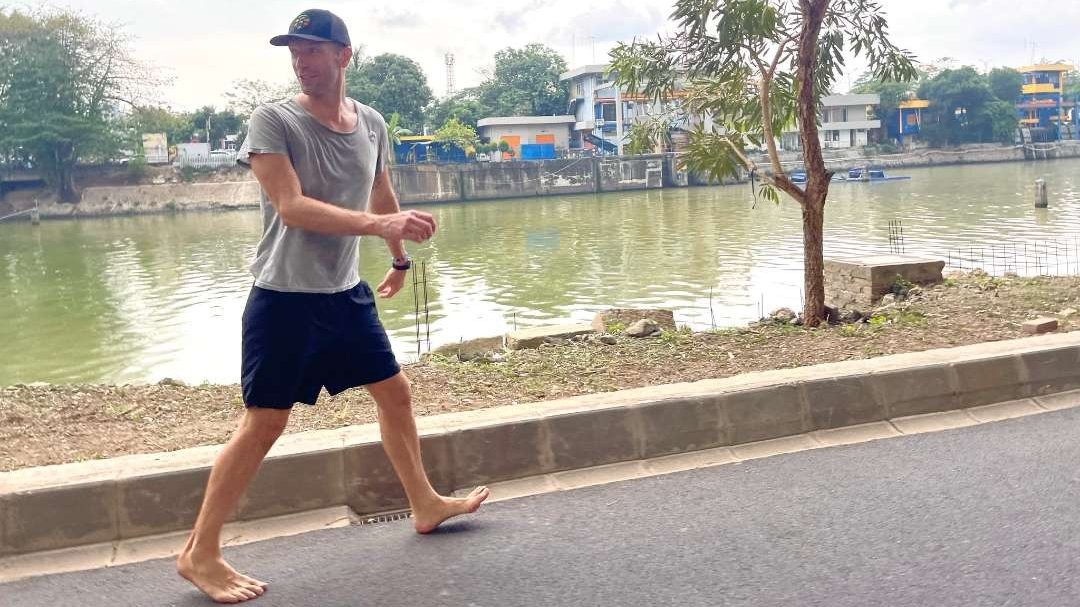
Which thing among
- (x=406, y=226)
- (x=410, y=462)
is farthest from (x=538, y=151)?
(x=406, y=226)

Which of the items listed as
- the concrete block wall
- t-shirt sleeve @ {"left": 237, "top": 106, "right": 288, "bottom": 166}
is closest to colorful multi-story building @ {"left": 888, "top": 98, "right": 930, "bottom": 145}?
the concrete block wall

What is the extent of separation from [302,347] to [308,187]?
18.8 inches

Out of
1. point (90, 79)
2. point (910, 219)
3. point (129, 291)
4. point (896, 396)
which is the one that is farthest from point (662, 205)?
point (896, 396)

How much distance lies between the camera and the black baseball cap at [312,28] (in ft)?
9.75

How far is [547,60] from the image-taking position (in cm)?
8025

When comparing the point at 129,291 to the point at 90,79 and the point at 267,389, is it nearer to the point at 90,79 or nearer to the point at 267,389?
the point at 267,389

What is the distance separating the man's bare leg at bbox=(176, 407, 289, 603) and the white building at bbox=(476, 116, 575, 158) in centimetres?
7063

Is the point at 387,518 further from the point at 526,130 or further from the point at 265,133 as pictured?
the point at 526,130

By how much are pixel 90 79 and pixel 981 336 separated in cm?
6694

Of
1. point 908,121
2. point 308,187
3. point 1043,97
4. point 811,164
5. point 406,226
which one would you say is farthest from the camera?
point 1043,97

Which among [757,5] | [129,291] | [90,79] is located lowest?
[129,291]

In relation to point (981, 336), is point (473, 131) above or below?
above

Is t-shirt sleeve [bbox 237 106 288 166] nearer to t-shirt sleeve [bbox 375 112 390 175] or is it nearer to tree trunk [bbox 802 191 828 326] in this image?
t-shirt sleeve [bbox 375 112 390 175]

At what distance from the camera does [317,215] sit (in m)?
2.91
